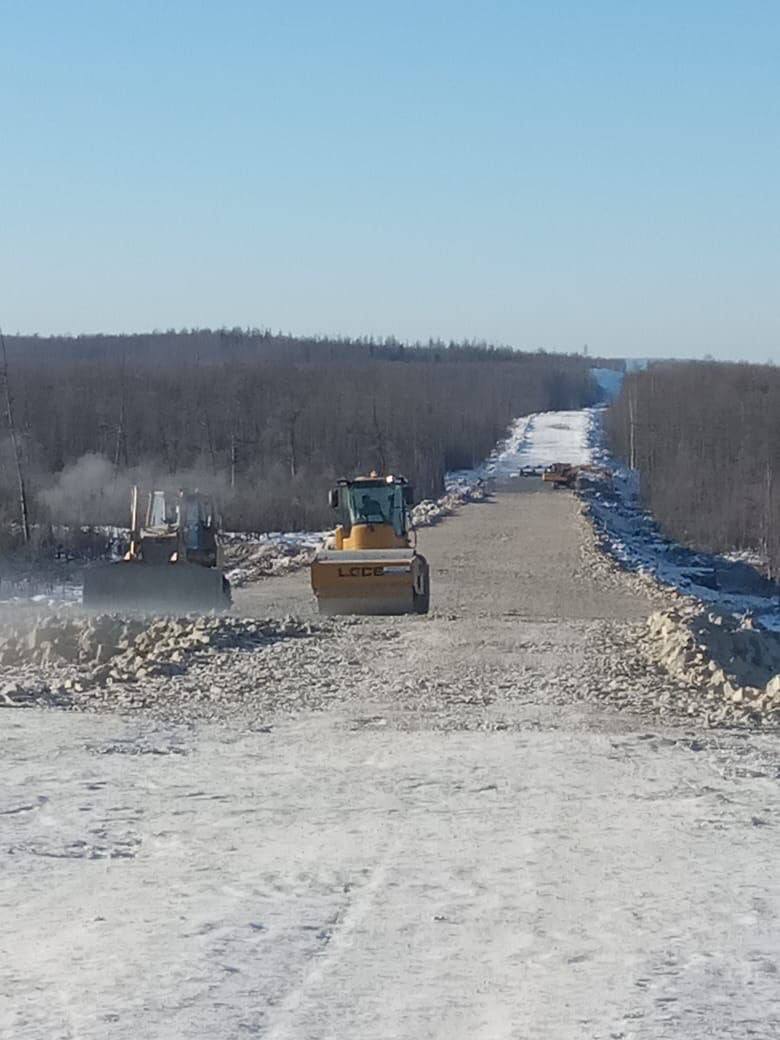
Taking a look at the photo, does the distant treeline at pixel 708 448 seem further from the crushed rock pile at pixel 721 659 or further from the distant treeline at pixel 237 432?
the crushed rock pile at pixel 721 659

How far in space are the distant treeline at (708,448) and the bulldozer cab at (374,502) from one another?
3631 centimetres

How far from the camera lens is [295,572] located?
1222 inches

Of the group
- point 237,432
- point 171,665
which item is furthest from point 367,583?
point 237,432

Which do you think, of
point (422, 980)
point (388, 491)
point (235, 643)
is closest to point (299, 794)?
point (422, 980)

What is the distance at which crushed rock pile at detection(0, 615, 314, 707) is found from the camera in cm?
1377

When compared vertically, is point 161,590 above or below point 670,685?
above

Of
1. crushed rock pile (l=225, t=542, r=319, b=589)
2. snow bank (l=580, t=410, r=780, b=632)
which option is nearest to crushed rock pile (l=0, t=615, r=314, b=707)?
crushed rock pile (l=225, t=542, r=319, b=589)

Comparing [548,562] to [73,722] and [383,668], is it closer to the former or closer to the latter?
[383,668]

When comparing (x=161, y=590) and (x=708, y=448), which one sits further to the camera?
(x=708, y=448)

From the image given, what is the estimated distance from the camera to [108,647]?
15.6 m

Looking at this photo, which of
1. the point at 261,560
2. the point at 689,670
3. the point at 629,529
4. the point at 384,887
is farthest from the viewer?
the point at 629,529

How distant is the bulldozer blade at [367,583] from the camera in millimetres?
20734

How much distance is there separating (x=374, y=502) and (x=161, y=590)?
3734 millimetres

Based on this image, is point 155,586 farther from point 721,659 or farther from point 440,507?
point 440,507
